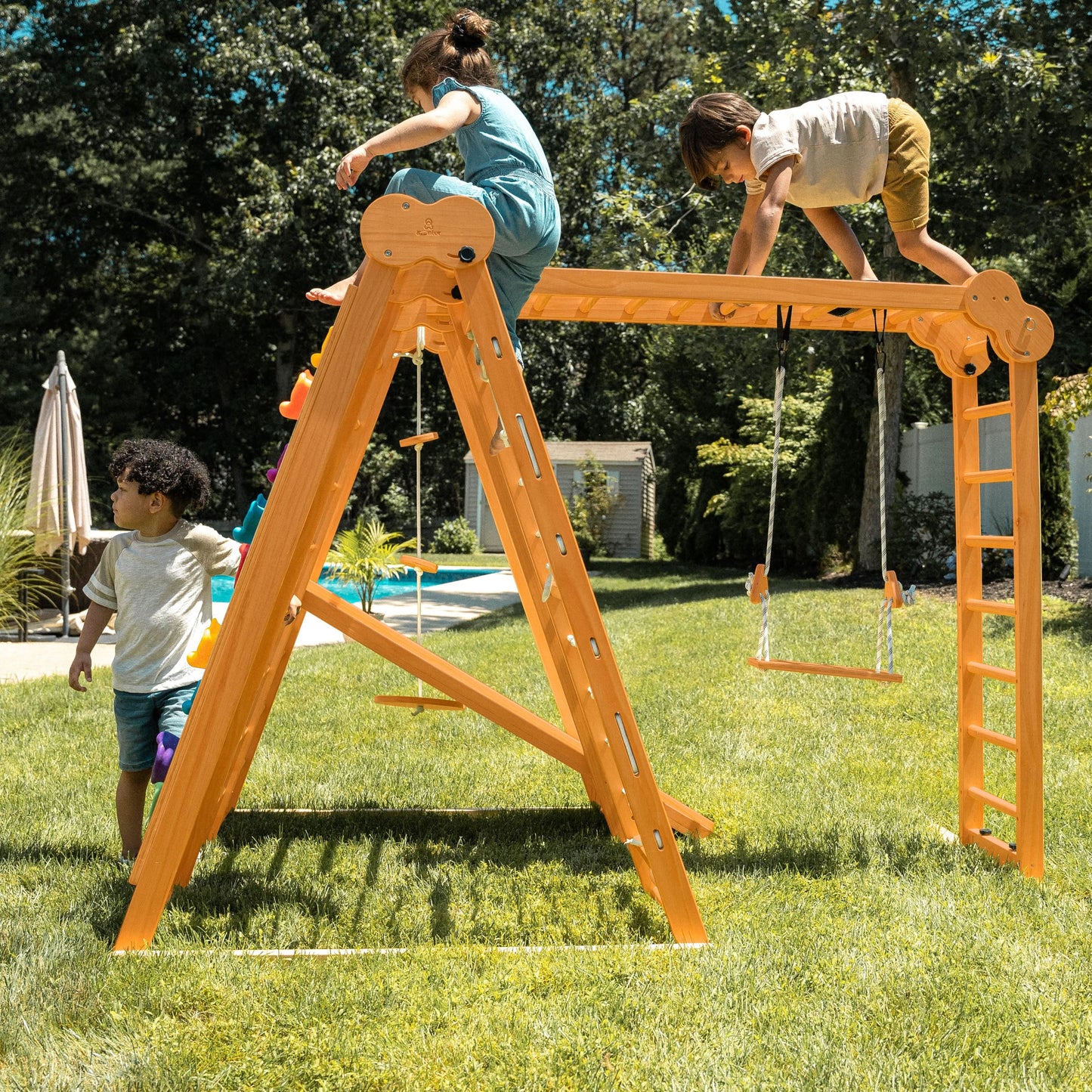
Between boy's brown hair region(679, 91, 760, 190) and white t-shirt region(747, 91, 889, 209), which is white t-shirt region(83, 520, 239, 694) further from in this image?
white t-shirt region(747, 91, 889, 209)

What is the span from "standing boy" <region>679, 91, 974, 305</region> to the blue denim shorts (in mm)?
2296

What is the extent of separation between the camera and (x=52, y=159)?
23.6m

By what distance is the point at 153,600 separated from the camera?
11.4ft

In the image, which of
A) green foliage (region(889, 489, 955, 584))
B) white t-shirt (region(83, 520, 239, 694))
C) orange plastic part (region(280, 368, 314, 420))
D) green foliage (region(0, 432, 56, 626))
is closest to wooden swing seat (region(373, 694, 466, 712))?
white t-shirt (region(83, 520, 239, 694))

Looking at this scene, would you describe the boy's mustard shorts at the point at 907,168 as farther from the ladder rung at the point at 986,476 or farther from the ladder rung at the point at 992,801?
the ladder rung at the point at 992,801

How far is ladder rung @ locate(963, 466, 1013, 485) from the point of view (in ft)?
11.7

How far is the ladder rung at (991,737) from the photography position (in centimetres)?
357

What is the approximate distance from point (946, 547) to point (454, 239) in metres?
11.7

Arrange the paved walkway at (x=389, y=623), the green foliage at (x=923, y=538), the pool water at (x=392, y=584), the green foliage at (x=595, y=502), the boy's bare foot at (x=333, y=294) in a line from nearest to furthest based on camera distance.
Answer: the boy's bare foot at (x=333, y=294) → the paved walkway at (x=389, y=623) → the green foliage at (x=923, y=538) → the pool water at (x=392, y=584) → the green foliage at (x=595, y=502)

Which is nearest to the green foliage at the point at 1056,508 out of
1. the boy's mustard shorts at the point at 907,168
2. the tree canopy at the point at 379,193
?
the tree canopy at the point at 379,193

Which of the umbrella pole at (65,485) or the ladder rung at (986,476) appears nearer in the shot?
the ladder rung at (986,476)

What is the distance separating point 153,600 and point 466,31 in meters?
2.08

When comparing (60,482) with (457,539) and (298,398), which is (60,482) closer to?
(298,398)

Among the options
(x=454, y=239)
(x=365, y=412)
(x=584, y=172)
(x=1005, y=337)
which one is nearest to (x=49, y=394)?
(x=365, y=412)
